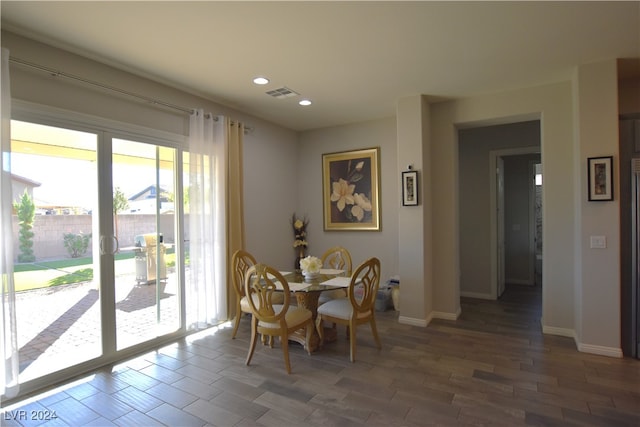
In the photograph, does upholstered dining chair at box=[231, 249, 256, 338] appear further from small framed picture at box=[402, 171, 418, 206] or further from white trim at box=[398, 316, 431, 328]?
small framed picture at box=[402, 171, 418, 206]

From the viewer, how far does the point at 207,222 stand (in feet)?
12.7

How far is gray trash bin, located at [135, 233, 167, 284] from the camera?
342 cm

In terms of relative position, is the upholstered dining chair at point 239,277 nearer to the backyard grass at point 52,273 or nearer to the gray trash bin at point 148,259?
the gray trash bin at point 148,259

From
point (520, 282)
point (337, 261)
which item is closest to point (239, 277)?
point (337, 261)

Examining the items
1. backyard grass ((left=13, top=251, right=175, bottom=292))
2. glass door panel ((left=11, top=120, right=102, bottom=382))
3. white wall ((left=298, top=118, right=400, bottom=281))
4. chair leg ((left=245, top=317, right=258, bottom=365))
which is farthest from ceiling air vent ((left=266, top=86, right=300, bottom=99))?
chair leg ((left=245, top=317, right=258, bottom=365))

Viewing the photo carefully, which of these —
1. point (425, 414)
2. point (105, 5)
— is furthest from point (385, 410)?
point (105, 5)

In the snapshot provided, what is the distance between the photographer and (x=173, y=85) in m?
3.56

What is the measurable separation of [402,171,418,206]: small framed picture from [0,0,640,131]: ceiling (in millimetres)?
987

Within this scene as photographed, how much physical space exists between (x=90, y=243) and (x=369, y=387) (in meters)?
2.73

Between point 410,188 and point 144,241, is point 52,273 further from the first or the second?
point 410,188

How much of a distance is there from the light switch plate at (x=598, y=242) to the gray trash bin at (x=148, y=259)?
14.2 feet

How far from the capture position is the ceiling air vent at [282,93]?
3.71m

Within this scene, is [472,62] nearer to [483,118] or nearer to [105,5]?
[483,118]

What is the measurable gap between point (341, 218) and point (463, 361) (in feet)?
9.05
